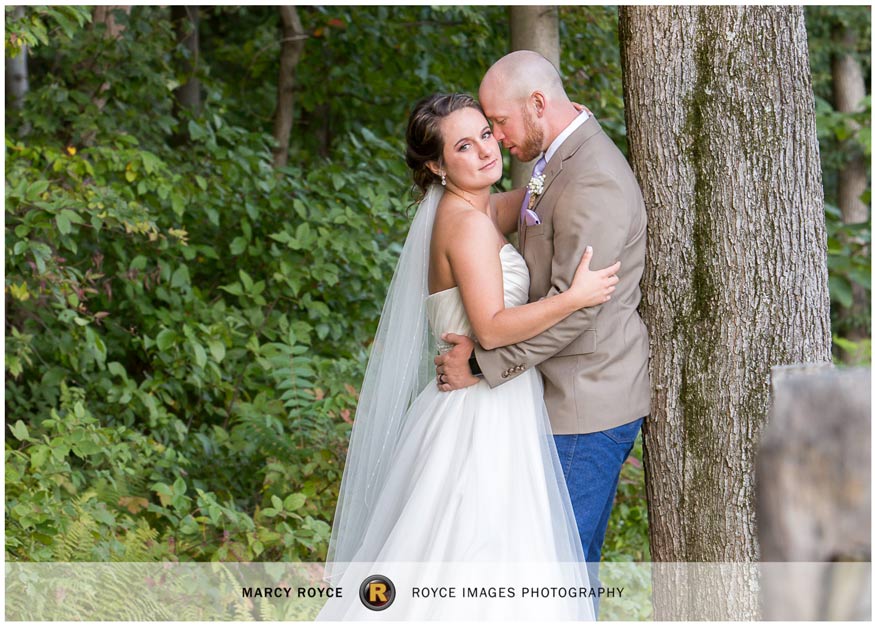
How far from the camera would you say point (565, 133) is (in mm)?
3238

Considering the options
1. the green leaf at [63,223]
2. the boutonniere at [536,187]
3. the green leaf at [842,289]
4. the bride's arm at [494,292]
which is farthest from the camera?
the green leaf at [842,289]

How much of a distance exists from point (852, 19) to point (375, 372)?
36.4ft

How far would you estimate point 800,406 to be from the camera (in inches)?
53.7

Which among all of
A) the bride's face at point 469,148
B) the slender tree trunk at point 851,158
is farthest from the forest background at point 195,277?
the slender tree trunk at point 851,158

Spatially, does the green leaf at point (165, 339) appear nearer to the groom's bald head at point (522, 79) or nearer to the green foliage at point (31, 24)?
the green foliage at point (31, 24)

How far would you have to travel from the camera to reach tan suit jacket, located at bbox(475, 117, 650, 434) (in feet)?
9.97

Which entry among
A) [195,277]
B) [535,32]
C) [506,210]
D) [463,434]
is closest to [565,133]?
[506,210]

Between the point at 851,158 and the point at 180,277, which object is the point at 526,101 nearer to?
the point at 180,277

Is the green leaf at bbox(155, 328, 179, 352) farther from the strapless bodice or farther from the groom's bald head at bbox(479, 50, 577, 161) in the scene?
the groom's bald head at bbox(479, 50, 577, 161)

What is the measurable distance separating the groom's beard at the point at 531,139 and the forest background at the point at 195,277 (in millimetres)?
2183

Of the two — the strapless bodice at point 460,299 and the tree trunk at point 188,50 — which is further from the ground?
the tree trunk at point 188,50

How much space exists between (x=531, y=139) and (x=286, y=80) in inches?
200

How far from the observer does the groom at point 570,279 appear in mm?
3051

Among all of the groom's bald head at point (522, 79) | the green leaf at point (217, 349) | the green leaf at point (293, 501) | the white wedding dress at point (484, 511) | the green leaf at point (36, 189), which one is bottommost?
the green leaf at point (293, 501)
